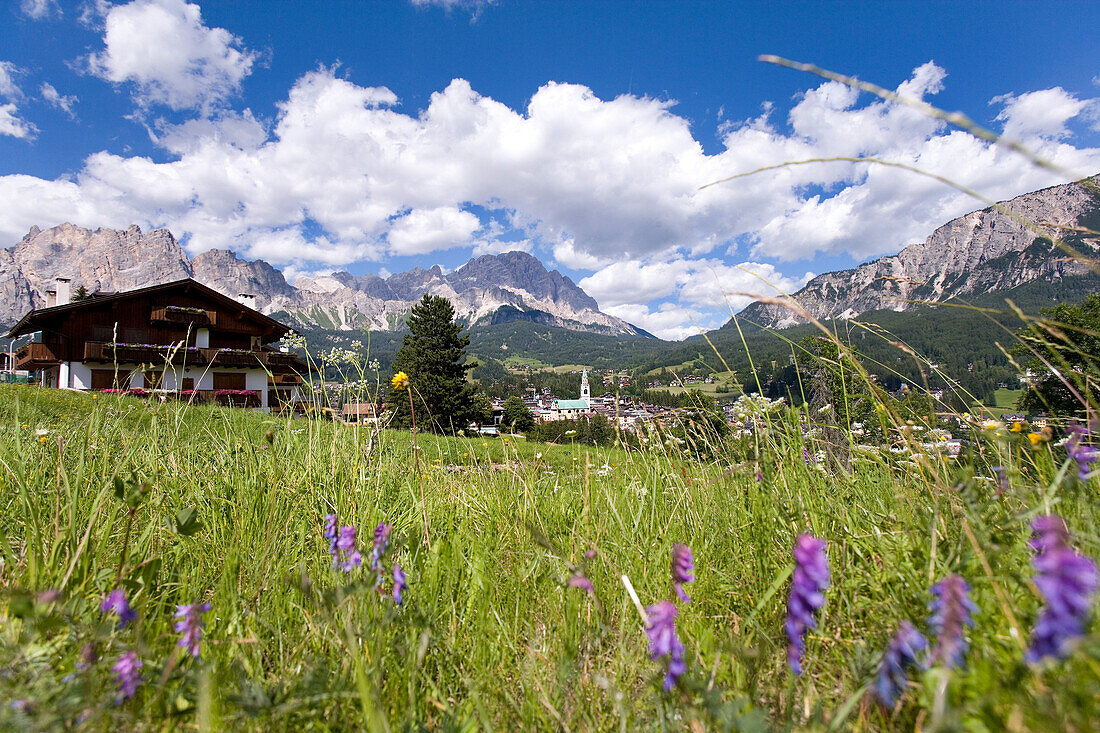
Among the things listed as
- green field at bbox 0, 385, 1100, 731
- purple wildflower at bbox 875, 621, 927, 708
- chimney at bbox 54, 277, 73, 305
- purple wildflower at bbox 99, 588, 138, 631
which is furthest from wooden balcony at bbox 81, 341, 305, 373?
purple wildflower at bbox 875, 621, 927, 708

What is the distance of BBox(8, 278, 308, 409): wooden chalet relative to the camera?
77.5ft

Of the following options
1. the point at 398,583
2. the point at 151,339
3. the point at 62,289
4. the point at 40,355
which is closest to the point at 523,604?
the point at 398,583

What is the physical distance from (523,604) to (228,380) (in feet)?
108

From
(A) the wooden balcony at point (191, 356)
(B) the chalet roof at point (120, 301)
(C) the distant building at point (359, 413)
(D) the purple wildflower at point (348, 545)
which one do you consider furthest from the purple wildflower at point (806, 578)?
(B) the chalet roof at point (120, 301)

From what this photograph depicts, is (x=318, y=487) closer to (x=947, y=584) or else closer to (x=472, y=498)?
(x=472, y=498)

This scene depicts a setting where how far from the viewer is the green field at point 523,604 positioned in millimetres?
944

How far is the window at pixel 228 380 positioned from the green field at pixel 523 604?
3027cm

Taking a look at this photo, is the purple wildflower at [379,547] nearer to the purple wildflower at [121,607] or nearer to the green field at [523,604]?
the green field at [523,604]

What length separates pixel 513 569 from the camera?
6.48 feet

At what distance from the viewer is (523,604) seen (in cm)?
174

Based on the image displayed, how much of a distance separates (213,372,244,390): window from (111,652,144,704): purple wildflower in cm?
3212

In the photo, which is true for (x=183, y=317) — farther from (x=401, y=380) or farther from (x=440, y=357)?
(x=401, y=380)

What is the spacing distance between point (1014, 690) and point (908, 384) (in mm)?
2276

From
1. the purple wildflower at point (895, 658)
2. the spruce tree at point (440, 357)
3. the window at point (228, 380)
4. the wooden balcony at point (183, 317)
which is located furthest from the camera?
the spruce tree at point (440, 357)
